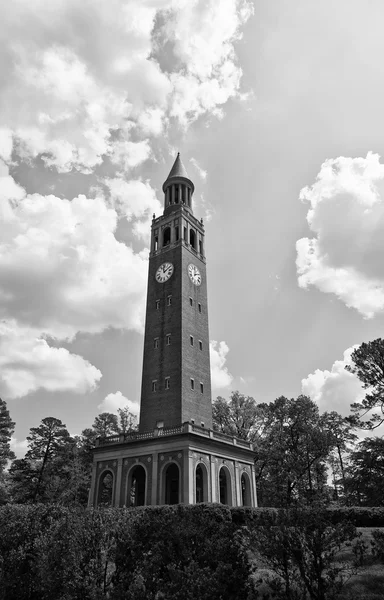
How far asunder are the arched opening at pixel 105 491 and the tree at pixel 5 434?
12507 millimetres

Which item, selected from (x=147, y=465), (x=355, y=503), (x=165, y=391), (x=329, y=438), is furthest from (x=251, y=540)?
(x=329, y=438)

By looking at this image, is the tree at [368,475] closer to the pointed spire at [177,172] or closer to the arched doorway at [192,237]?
the arched doorway at [192,237]

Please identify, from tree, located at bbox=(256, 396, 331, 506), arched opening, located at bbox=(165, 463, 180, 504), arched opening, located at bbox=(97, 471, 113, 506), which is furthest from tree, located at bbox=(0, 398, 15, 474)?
tree, located at bbox=(256, 396, 331, 506)

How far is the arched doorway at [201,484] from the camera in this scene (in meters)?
39.7

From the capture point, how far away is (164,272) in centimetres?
5494

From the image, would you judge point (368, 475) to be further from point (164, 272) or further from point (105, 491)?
point (105, 491)

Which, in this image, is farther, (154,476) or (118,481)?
(118,481)

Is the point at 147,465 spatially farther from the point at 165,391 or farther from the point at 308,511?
the point at 308,511

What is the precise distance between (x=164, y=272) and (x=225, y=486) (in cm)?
2618

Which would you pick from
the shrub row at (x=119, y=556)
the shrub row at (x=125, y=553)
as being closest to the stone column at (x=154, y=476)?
the shrub row at (x=125, y=553)

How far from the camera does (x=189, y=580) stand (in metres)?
9.35

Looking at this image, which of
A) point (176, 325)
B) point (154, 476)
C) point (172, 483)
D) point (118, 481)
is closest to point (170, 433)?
point (154, 476)

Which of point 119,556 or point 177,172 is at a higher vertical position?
point 177,172

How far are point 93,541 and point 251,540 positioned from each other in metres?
5.21
